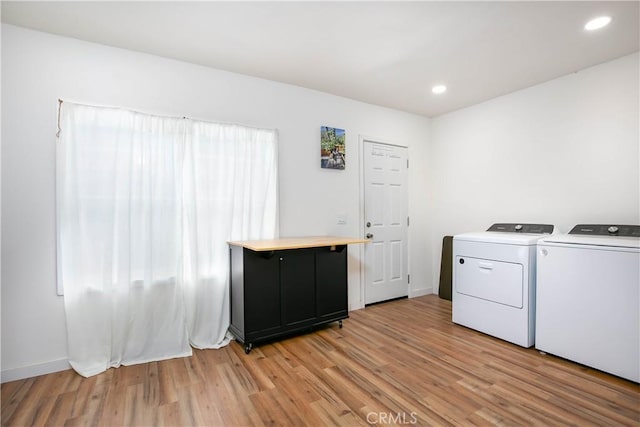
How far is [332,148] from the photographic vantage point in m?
3.65

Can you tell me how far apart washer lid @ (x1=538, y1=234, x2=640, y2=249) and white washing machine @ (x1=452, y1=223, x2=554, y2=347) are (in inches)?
7.4

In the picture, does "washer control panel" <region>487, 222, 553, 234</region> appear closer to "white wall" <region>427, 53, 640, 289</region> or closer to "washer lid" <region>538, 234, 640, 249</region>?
"white wall" <region>427, 53, 640, 289</region>

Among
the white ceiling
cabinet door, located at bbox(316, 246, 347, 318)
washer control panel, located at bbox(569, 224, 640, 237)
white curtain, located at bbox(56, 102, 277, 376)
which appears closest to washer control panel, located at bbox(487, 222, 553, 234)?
washer control panel, located at bbox(569, 224, 640, 237)

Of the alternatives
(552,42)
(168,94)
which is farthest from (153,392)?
(552,42)

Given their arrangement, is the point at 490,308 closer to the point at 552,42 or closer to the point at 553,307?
the point at 553,307

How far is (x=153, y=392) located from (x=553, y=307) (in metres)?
3.16

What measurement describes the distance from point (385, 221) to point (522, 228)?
155 centimetres

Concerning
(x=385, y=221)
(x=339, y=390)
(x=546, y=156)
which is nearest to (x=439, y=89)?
(x=546, y=156)

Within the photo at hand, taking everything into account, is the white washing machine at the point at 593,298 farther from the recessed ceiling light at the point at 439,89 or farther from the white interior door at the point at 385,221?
the recessed ceiling light at the point at 439,89

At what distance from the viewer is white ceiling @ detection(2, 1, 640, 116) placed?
2.09 m

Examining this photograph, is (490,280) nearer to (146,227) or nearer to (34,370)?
(146,227)

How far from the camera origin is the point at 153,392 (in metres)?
2.11

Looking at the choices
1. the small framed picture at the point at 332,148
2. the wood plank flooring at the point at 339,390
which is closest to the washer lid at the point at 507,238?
the wood plank flooring at the point at 339,390

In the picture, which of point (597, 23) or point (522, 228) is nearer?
point (597, 23)
